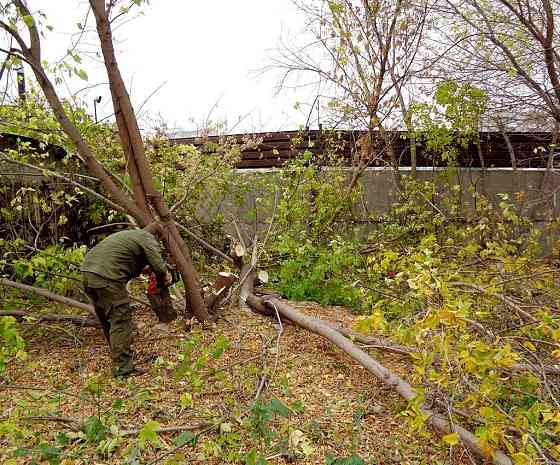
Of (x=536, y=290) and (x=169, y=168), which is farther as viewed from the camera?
(x=169, y=168)

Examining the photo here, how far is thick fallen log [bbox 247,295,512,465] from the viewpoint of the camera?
2742 mm

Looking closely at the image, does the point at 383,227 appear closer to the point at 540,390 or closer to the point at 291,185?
the point at 291,185

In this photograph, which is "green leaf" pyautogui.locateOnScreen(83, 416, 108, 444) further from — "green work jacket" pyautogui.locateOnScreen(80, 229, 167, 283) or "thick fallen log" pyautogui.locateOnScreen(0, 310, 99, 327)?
"thick fallen log" pyautogui.locateOnScreen(0, 310, 99, 327)

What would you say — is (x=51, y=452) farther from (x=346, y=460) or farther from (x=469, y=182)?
(x=469, y=182)

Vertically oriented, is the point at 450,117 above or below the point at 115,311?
above

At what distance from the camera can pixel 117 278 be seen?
404 centimetres

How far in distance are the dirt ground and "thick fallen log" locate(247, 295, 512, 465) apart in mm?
134

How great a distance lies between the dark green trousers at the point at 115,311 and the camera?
3953mm

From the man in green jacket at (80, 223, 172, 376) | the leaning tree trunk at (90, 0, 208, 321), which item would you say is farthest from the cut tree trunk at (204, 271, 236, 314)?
the man in green jacket at (80, 223, 172, 376)

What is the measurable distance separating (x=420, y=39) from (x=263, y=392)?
5326 mm

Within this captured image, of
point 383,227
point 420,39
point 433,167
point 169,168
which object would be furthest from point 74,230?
point 433,167

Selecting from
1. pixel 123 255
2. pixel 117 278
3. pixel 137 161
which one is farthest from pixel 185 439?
pixel 137 161

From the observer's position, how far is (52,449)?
259 cm

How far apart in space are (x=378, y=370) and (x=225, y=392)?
3.58 feet
